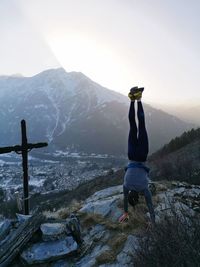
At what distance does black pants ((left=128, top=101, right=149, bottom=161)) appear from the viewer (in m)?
8.45

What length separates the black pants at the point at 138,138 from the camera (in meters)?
8.45

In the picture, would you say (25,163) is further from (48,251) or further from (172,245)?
(172,245)

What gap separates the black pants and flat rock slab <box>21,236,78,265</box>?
2.43 m

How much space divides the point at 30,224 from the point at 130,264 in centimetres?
270

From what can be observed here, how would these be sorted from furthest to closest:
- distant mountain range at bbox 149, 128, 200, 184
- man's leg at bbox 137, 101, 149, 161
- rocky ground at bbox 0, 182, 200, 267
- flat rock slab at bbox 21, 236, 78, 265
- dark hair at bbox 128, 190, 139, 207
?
distant mountain range at bbox 149, 128, 200, 184 → dark hair at bbox 128, 190, 139, 207 → man's leg at bbox 137, 101, 149, 161 → flat rock slab at bbox 21, 236, 78, 265 → rocky ground at bbox 0, 182, 200, 267

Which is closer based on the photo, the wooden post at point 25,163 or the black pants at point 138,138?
the black pants at point 138,138

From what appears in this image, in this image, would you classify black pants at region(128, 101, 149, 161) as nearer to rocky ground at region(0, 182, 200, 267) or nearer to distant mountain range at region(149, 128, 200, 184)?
rocky ground at region(0, 182, 200, 267)

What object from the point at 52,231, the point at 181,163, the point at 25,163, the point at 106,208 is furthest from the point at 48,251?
the point at 181,163

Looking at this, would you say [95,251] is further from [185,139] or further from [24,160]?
[185,139]

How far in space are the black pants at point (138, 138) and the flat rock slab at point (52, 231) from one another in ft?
7.64

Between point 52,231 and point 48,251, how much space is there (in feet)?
1.51

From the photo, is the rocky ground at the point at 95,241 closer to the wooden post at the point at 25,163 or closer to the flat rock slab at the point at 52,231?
the flat rock slab at the point at 52,231

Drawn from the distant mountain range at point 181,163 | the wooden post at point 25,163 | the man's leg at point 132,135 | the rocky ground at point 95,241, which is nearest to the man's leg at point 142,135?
the man's leg at point 132,135

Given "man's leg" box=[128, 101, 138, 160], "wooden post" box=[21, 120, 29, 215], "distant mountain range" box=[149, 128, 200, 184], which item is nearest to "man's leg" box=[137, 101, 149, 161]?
"man's leg" box=[128, 101, 138, 160]
